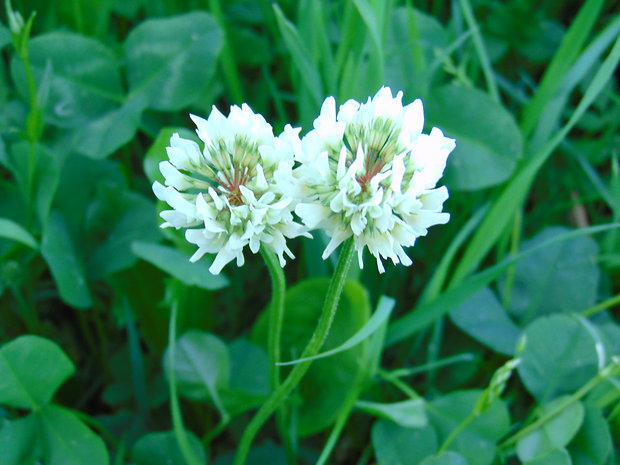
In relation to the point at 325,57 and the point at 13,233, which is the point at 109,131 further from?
the point at 325,57

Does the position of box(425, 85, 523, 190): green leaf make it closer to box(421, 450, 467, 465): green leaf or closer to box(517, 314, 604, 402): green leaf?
box(517, 314, 604, 402): green leaf

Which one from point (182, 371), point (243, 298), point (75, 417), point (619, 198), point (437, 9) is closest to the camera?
point (75, 417)

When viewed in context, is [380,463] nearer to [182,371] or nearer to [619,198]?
[182,371]

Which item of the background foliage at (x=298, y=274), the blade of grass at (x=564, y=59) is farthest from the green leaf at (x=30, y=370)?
the blade of grass at (x=564, y=59)

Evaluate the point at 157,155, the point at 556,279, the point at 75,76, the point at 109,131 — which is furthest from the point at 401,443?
the point at 75,76

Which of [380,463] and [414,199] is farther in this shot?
[380,463]

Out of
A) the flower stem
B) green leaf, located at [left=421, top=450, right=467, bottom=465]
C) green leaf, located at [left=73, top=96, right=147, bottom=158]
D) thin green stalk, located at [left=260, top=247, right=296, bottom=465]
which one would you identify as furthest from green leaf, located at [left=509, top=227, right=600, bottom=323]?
green leaf, located at [left=73, top=96, right=147, bottom=158]

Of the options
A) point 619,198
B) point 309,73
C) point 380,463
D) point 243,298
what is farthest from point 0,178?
point 619,198

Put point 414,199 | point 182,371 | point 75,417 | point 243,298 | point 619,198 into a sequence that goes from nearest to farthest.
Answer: point 414,199, point 75,417, point 182,371, point 619,198, point 243,298
